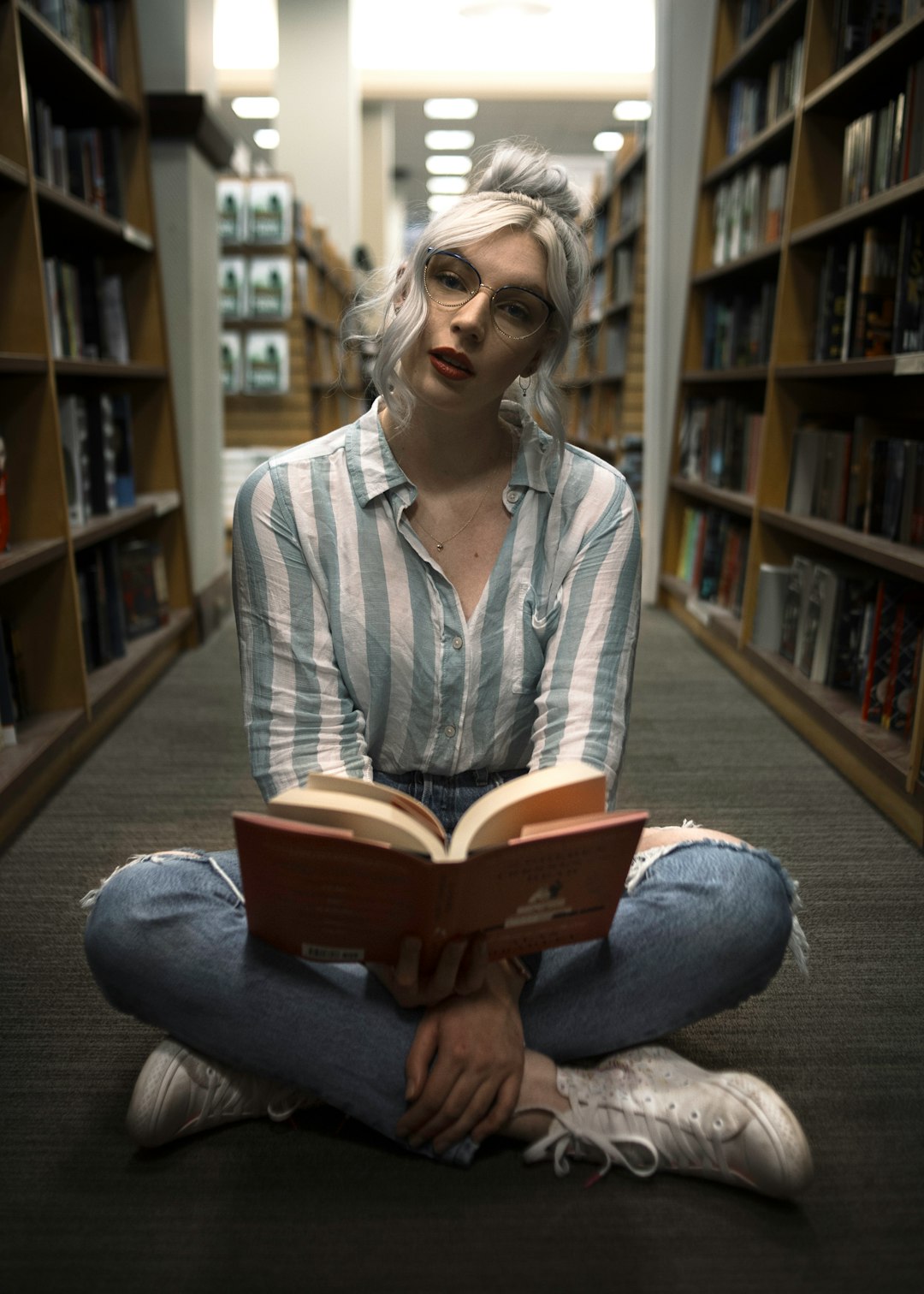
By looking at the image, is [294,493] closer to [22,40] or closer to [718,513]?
[22,40]

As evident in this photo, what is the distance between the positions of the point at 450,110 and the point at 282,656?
1111 centimetres

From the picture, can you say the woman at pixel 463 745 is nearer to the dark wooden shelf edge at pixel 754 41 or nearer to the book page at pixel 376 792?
the book page at pixel 376 792

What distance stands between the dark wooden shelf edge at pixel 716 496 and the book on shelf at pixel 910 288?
34.2 inches

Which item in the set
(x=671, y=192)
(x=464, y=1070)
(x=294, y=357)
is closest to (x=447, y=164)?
(x=294, y=357)

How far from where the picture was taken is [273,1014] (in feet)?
3.57

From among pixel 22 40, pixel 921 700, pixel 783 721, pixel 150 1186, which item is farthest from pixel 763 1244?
pixel 22 40

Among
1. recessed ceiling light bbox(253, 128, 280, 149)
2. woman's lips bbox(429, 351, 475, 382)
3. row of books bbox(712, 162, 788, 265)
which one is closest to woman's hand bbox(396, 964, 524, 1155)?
woman's lips bbox(429, 351, 475, 382)

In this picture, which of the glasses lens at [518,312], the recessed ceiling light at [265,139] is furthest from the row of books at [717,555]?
the recessed ceiling light at [265,139]

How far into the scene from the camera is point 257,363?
17.9 ft

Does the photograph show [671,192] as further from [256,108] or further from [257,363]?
[256,108]

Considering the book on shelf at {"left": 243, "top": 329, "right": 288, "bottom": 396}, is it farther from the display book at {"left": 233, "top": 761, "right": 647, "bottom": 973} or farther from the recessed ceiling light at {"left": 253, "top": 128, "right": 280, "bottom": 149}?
the recessed ceiling light at {"left": 253, "top": 128, "right": 280, "bottom": 149}

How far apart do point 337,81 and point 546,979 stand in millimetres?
8215

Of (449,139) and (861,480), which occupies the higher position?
(449,139)

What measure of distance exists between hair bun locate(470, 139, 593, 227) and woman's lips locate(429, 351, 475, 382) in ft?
0.70
